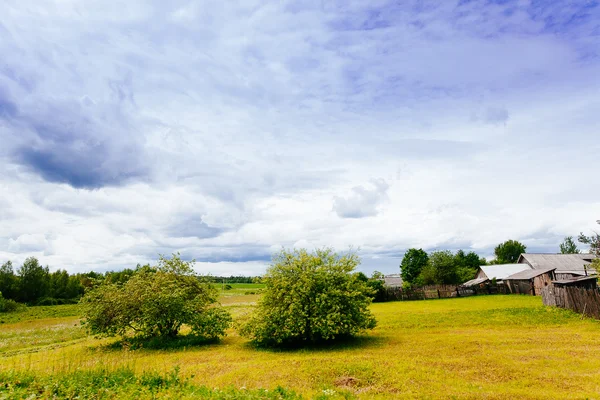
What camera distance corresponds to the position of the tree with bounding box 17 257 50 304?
83.4 meters

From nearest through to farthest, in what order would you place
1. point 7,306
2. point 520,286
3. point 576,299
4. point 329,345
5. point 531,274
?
point 329,345 → point 576,299 → point 531,274 → point 520,286 → point 7,306

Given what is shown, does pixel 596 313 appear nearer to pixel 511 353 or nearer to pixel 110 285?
pixel 511 353

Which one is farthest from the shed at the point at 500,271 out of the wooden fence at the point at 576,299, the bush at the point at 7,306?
the bush at the point at 7,306

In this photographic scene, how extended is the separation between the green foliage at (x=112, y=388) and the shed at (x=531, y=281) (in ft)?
147

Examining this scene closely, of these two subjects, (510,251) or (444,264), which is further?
(510,251)

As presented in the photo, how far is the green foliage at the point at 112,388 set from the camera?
8.64m

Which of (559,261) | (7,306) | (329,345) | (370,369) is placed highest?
(559,261)

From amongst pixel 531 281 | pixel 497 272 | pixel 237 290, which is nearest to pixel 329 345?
pixel 531 281

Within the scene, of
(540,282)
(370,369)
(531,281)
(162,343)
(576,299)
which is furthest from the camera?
(531,281)

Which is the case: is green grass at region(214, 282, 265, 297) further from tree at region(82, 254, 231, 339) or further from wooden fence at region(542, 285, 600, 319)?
wooden fence at region(542, 285, 600, 319)

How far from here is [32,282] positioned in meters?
84.6

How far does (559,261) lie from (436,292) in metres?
21.8

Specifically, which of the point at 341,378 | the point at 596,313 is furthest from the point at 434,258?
the point at 341,378

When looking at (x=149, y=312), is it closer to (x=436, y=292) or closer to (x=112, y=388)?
(x=112, y=388)
